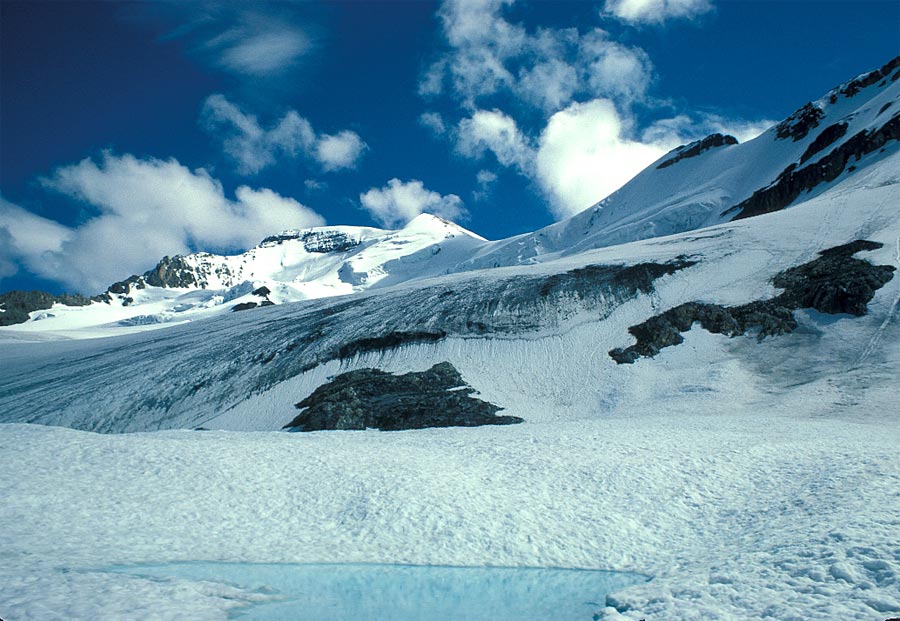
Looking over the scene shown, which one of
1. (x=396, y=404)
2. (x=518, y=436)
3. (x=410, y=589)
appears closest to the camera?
(x=410, y=589)

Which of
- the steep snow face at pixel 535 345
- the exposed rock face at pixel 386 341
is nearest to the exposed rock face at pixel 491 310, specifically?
the exposed rock face at pixel 386 341

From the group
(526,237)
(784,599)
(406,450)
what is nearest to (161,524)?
(406,450)

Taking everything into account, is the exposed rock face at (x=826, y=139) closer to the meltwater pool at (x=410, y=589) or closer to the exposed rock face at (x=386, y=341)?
the exposed rock face at (x=386, y=341)

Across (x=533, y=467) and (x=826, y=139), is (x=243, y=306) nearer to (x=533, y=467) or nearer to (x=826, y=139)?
(x=826, y=139)

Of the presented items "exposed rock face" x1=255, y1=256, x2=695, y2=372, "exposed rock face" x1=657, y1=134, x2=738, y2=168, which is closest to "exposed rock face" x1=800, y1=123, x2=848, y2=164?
"exposed rock face" x1=657, y1=134, x2=738, y2=168

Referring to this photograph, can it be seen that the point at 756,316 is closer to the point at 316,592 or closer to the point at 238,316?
the point at 316,592

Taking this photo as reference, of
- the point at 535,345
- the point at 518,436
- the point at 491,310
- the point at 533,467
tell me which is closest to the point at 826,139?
the point at 491,310

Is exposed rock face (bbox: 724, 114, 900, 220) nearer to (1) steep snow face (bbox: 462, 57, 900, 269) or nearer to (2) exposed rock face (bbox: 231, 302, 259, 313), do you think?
(1) steep snow face (bbox: 462, 57, 900, 269)
